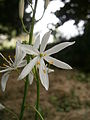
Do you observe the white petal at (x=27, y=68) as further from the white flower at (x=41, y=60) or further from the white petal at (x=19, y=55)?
the white petal at (x=19, y=55)

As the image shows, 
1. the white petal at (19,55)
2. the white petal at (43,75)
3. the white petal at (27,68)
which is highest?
the white petal at (19,55)

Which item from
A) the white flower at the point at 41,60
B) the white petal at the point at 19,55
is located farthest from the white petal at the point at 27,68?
the white petal at the point at 19,55

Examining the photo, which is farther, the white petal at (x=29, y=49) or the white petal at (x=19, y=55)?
the white petal at (x=19, y=55)

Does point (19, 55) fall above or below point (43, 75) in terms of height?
above

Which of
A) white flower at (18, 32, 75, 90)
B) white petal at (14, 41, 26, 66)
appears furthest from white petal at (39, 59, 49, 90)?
white petal at (14, 41, 26, 66)

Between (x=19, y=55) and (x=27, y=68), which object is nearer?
(x=27, y=68)

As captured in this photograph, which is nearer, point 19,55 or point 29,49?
point 29,49

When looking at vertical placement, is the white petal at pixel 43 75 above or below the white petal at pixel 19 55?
below

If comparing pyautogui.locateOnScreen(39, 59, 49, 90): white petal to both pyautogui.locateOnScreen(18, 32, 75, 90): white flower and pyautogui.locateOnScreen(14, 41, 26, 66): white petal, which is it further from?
pyautogui.locateOnScreen(14, 41, 26, 66): white petal

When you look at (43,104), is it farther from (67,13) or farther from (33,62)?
(33,62)

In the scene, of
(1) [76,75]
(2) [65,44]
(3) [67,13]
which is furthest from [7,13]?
(2) [65,44]

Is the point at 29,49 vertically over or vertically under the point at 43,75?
over

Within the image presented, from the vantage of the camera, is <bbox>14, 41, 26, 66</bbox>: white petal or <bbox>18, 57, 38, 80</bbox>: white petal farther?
<bbox>14, 41, 26, 66</bbox>: white petal
